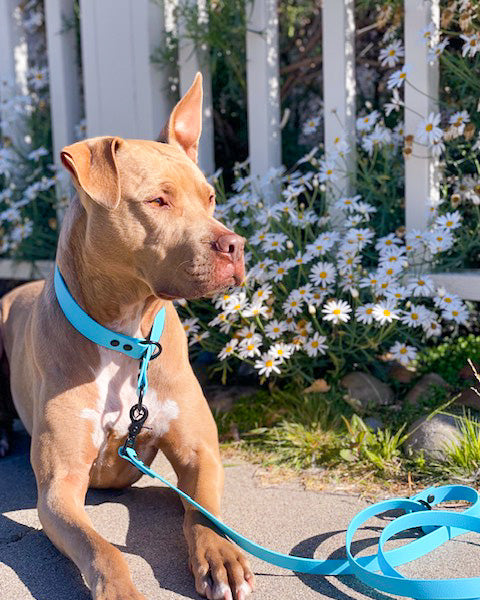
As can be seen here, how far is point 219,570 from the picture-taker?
238cm

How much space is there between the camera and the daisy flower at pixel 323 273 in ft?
12.1

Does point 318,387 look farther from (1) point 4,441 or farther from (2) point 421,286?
(1) point 4,441

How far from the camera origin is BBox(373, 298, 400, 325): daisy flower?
3.44 metres

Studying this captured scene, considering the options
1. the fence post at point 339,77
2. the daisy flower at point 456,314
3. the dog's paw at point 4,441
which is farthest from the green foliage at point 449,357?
the dog's paw at point 4,441

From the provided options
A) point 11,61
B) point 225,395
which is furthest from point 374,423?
point 11,61

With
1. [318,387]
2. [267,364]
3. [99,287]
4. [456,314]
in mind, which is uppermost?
[99,287]

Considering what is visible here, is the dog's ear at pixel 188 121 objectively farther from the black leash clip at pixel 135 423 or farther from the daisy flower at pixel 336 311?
the black leash clip at pixel 135 423

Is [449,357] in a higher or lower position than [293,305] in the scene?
lower

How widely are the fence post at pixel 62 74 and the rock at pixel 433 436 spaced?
282cm

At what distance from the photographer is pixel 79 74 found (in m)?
5.92

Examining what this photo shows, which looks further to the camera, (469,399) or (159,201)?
(469,399)

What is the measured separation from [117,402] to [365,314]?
4.02 feet

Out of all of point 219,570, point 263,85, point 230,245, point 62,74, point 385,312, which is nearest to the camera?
point 219,570

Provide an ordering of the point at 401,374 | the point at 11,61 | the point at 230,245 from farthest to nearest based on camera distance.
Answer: the point at 11,61
the point at 401,374
the point at 230,245
